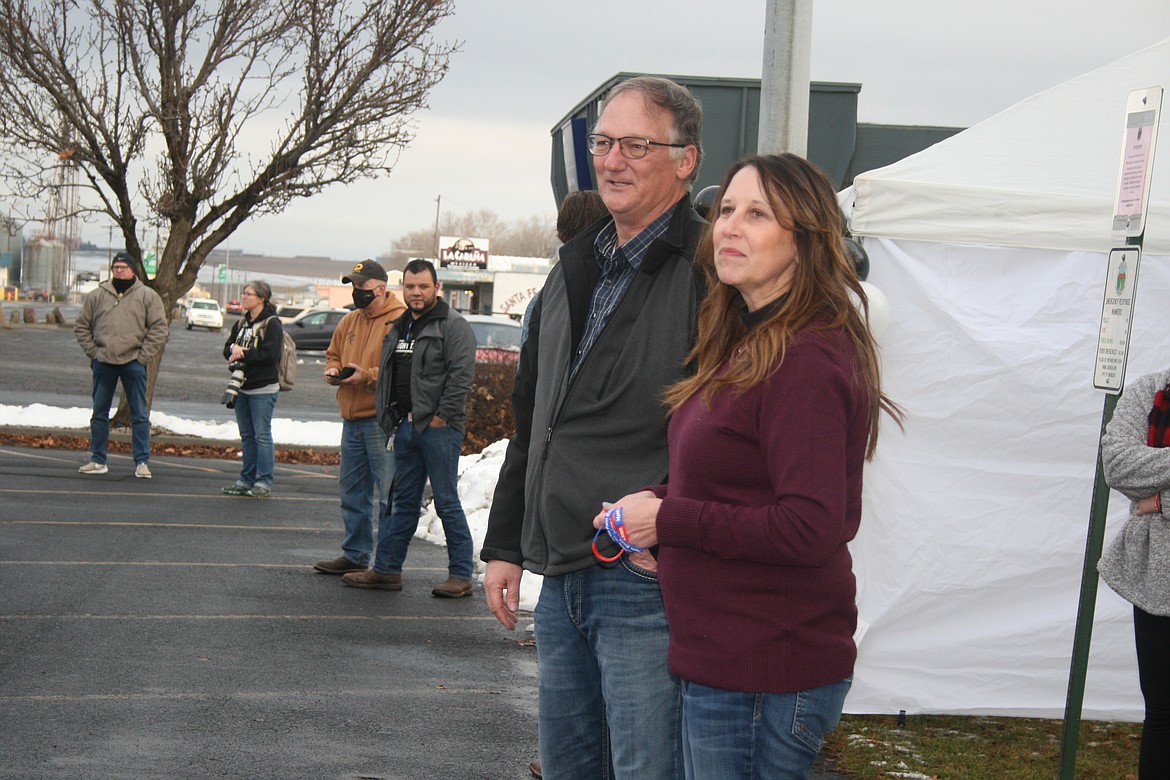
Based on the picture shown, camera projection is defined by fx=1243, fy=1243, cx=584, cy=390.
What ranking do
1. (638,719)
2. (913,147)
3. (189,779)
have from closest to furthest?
(638,719) → (189,779) → (913,147)

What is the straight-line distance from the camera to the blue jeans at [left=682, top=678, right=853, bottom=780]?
7.80 feet

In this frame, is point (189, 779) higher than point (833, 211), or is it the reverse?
point (833, 211)

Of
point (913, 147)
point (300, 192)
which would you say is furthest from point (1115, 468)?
point (300, 192)

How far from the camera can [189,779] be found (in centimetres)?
459

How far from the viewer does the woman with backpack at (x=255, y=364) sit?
36.8ft

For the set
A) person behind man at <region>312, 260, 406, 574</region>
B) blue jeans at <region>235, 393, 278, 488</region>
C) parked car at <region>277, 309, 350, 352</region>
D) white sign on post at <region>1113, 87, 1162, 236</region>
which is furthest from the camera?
parked car at <region>277, 309, 350, 352</region>

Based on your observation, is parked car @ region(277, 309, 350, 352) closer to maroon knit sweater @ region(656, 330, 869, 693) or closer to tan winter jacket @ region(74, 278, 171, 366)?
tan winter jacket @ region(74, 278, 171, 366)

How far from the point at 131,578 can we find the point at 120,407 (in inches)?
339

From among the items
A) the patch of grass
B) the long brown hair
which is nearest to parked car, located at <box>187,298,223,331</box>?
the patch of grass

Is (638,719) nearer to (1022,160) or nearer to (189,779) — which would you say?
(189,779)

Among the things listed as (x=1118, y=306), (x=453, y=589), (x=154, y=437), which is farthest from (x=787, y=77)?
(x=154, y=437)

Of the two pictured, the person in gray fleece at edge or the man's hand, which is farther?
the person in gray fleece at edge

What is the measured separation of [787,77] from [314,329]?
38.7 metres

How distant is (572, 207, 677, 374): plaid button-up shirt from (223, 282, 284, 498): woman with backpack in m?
8.56
